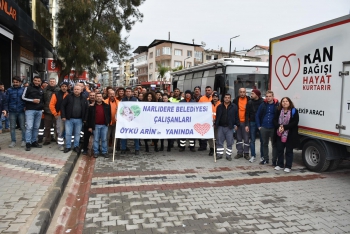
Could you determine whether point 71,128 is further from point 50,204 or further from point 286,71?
point 286,71

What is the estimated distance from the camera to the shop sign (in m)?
9.96

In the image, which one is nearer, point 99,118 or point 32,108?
point 32,108

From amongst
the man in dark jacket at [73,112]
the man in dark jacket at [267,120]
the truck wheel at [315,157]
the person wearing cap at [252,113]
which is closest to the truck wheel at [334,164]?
the truck wheel at [315,157]

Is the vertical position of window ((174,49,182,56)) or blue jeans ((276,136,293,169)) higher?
window ((174,49,182,56))

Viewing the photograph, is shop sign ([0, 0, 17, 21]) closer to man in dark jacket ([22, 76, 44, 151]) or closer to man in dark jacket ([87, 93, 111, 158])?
man in dark jacket ([22, 76, 44, 151])

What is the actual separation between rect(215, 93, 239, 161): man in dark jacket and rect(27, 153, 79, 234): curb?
4182 mm

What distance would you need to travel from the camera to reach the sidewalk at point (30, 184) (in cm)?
396

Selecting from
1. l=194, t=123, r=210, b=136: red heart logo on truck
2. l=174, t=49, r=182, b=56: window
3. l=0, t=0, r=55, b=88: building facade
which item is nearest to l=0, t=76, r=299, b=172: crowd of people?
l=194, t=123, r=210, b=136: red heart logo on truck

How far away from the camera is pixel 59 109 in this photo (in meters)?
8.61

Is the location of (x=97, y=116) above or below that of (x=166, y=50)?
below

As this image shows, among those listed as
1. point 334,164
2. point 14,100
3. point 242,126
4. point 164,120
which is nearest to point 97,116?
point 164,120

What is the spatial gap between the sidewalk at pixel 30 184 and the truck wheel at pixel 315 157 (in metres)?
5.67

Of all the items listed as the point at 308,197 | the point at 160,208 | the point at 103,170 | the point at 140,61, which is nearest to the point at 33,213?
the point at 160,208

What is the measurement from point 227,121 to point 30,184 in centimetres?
524
